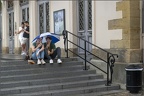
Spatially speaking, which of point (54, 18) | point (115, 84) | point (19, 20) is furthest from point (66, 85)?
point (19, 20)

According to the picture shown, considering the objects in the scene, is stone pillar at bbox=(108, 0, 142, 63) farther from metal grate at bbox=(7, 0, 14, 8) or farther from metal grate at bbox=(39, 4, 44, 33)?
metal grate at bbox=(7, 0, 14, 8)

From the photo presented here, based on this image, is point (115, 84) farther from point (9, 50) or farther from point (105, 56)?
point (9, 50)

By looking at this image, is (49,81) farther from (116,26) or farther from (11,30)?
(11,30)

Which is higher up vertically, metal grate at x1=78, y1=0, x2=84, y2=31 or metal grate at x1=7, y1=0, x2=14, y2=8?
metal grate at x1=7, y1=0, x2=14, y2=8

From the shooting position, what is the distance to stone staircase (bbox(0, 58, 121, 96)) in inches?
383

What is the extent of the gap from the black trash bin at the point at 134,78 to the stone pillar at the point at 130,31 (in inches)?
24.7

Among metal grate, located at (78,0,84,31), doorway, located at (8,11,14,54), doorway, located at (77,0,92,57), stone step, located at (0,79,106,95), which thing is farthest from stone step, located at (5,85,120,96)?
doorway, located at (8,11,14,54)

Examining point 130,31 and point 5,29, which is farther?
point 5,29

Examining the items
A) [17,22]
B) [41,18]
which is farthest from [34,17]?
[17,22]

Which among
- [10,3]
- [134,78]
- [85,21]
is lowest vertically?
[134,78]

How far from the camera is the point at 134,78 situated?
9844mm

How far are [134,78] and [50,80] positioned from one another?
274 cm

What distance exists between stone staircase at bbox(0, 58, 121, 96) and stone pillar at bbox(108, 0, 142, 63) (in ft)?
3.70

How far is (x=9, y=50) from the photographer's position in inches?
814
